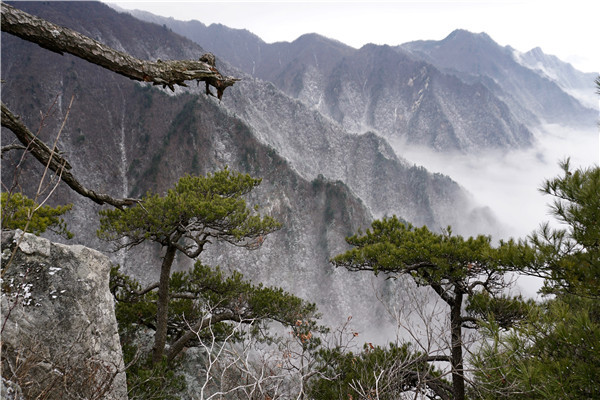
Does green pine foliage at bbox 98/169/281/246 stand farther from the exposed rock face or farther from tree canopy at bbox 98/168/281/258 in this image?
the exposed rock face

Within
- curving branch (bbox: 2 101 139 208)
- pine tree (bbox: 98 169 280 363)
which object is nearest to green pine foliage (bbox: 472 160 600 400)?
curving branch (bbox: 2 101 139 208)

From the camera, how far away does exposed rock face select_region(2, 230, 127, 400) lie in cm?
461

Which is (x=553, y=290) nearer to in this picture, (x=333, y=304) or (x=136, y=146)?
(x=333, y=304)

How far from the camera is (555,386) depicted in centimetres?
350

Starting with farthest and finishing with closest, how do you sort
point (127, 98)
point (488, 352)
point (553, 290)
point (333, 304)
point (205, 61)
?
1. point (127, 98)
2. point (333, 304)
3. point (553, 290)
4. point (488, 352)
5. point (205, 61)

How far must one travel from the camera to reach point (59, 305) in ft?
17.2

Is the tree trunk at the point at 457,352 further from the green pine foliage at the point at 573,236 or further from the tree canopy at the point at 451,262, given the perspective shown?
the green pine foliage at the point at 573,236

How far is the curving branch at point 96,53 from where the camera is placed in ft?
7.25

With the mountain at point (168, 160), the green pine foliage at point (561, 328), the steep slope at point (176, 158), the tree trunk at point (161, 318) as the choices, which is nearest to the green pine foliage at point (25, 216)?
the tree trunk at point (161, 318)

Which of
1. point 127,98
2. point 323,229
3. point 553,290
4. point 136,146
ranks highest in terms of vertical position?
point 127,98

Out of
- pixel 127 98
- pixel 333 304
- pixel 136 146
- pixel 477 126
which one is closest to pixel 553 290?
pixel 333 304

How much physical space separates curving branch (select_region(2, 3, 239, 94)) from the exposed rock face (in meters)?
3.72

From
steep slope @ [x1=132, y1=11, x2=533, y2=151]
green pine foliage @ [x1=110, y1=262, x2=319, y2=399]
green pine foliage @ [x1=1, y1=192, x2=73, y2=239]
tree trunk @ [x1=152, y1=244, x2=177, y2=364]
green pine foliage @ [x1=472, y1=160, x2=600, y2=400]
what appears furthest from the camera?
steep slope @ [x1=132, y1=11, x2=533, y2=151]

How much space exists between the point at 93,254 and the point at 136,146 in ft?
180
